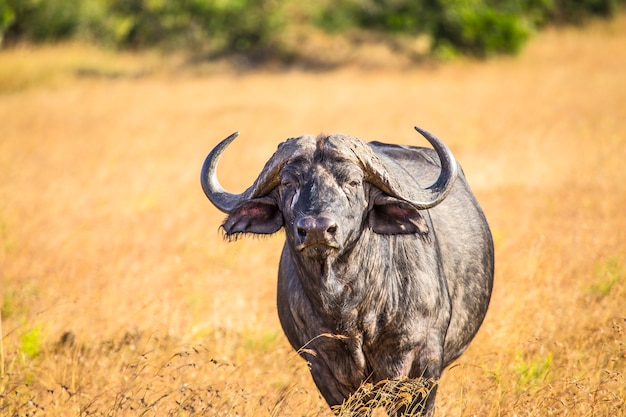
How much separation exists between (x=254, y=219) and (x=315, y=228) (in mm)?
790

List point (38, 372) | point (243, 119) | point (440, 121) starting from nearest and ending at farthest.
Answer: point (38, 372)
point (440, 121)
point (243, 119)

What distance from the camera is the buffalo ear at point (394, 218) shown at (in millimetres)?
4176

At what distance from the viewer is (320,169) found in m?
4.02

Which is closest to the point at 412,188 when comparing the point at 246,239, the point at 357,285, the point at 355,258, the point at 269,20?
the point at 355,258

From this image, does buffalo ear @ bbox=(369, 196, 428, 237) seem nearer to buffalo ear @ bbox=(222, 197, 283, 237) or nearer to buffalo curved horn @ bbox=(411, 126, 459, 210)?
buffalo curved horn @ bbox=(411, 126, 459, 210)

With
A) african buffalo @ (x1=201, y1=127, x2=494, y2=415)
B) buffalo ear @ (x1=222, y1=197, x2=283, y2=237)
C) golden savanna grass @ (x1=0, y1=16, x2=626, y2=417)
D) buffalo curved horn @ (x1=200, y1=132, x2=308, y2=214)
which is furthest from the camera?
golden savanna grass @ (x1=0, y1=16, x2=626, y2=417)

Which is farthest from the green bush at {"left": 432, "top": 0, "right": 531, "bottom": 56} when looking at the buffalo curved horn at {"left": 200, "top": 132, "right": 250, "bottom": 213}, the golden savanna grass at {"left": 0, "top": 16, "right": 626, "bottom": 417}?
the buffalo curved horn at {"left": 200, "top": 132, "right": 250, "bottom": 213}

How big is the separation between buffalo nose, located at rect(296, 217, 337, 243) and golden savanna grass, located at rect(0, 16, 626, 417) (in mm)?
1008

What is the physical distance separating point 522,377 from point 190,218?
606 centimetres

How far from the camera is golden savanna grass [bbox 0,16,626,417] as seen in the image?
506cm

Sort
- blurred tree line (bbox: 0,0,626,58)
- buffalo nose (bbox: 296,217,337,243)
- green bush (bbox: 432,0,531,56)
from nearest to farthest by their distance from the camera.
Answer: buffalo nose (bbox: 296,217,337,243), green bush (bbox: 432,0,531,56), blurred tree line (bbox: 0,0,626,58)

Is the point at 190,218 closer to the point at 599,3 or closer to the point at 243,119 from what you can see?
the point at 243,119

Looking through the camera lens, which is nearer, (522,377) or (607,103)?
(522,377)

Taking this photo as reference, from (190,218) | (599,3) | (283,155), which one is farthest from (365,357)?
(599,3)
